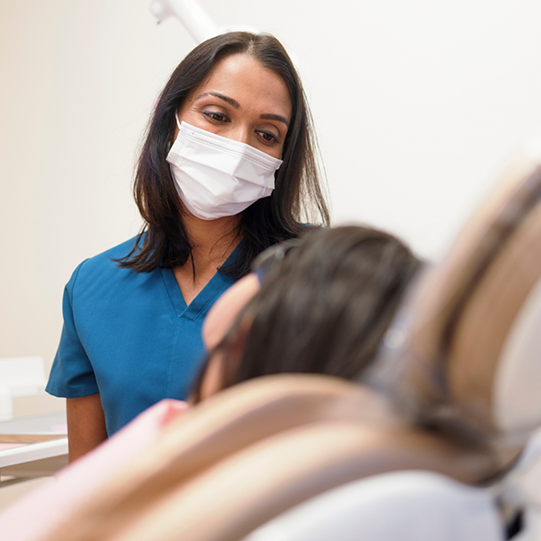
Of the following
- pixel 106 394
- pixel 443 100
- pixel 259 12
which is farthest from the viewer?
pixel 259 12

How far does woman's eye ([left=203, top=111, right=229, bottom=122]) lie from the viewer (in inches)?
39.5

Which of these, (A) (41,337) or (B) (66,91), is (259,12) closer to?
(B) (66,91)

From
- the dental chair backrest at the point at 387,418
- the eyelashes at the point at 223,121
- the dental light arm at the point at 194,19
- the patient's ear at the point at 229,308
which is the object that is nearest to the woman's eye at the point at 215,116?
the eyelashes at the point at 223,121

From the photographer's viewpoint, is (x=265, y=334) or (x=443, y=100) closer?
(x=265, y=334)

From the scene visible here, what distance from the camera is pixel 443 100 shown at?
1.51 metres

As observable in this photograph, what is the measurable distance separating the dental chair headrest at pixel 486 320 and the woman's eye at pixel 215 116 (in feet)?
2.52

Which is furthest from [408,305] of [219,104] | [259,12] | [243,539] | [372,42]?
[259,12]

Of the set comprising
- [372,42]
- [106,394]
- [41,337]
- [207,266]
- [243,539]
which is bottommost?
[41,337]

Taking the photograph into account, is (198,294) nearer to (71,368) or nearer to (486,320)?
(71,368)

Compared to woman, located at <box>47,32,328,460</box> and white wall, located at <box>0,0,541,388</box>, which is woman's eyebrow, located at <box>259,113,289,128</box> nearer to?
woman, located at <box>47,32,328,460</box>

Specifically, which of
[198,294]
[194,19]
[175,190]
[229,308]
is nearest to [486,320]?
[229,308]

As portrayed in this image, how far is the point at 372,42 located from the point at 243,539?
165 centimetres

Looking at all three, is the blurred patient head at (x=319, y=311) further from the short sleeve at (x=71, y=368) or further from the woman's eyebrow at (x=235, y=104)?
the short sleeve at (x=71, y=368)

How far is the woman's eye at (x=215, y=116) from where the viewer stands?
1004mm
